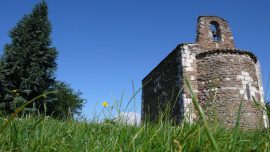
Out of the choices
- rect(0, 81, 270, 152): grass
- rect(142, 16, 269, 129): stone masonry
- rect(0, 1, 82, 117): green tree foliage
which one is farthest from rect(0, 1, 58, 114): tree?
rect(0, 81, 270, 152): grass

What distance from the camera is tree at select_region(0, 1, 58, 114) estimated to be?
25.2 meters

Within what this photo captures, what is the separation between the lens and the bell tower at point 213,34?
17266 millimetres

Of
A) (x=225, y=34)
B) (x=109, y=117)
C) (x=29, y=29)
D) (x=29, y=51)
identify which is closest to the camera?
(x=109, y=117)

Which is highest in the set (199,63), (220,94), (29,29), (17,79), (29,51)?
(29,29)

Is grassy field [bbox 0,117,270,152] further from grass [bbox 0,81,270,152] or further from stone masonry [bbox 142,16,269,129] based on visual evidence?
stone masonry [bbox 142,16,269,129]

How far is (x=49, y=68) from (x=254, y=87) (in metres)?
18.7

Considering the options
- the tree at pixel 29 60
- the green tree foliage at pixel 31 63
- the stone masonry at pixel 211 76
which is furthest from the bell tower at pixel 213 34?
the tree at pixel 29 60

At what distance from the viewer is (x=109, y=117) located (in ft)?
9.71

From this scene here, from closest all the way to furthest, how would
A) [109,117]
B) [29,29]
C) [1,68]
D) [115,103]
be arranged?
[115,103] → [109,117] → [1,68] → [29,29]

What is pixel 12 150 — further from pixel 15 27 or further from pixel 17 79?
pixel 15 27

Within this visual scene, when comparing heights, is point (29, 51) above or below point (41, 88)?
above

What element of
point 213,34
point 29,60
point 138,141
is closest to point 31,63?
point 29,60

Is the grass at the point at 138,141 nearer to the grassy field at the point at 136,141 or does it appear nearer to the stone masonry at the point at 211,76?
the grassy field at the point at 136,141

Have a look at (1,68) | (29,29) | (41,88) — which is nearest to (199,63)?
(41,88)
